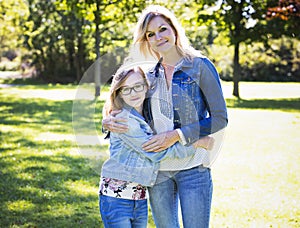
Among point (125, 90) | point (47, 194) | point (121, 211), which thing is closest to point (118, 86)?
point (125, 90)

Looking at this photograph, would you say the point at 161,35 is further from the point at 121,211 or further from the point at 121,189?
the point at 121,211

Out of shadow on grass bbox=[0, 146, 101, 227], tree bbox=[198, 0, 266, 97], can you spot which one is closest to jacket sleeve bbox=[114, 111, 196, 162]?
shadow on grass bbox=[0, 146, 101, 227]

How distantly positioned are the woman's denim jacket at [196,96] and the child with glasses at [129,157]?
85 mm

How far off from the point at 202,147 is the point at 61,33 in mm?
31730

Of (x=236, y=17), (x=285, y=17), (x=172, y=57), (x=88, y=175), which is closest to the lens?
(x=172, y=57)

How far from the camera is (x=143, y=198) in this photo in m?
2.65

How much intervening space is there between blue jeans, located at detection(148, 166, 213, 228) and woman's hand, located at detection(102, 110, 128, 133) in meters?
0.32

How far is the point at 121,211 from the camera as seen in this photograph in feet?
8.48

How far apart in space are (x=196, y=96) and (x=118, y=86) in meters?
0.41

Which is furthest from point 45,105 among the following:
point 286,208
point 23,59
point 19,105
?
point 23,59

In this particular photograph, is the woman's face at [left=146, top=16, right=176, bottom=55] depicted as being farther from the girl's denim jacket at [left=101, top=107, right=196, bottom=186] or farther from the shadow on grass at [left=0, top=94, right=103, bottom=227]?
the shadow on grass at [left=0, top=94, right=103, bottom=227]

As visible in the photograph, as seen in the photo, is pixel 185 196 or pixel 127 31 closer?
pixel 185 196

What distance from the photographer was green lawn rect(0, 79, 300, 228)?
4.84m

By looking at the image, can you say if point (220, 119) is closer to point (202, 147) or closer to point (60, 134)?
point (202, 147)
